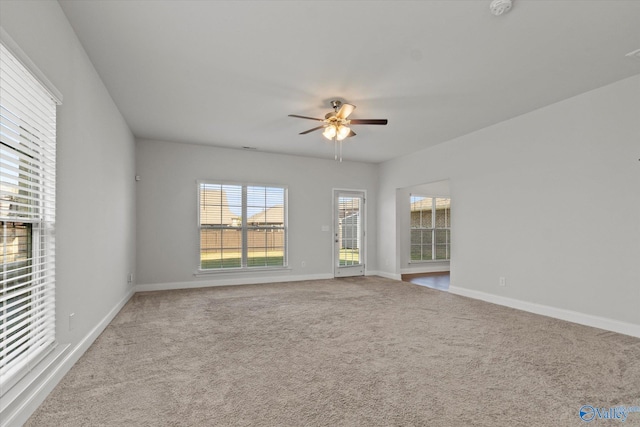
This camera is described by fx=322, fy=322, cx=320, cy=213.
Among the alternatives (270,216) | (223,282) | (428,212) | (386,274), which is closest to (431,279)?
(386,274)

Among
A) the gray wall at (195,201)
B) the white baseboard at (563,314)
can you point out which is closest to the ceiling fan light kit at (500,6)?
the white baseboard at (563,314)

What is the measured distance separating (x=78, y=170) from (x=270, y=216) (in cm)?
421

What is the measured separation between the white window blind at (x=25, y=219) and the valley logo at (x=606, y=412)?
3316 millimetres

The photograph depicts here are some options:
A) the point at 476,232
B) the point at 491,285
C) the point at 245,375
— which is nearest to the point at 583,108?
the point at 476,232

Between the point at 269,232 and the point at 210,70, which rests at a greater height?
the point at 210,70

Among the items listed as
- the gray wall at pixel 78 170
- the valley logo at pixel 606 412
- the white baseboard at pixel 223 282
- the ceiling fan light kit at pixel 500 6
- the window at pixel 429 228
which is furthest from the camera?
the window at pixel 429 228

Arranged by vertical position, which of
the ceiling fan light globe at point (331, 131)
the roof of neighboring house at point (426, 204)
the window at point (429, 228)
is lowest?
the window at point (429, 228)

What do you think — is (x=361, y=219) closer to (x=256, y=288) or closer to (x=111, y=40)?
(x=256, y=288)

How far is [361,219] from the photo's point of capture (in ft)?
25.4

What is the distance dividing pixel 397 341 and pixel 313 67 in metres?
2.88

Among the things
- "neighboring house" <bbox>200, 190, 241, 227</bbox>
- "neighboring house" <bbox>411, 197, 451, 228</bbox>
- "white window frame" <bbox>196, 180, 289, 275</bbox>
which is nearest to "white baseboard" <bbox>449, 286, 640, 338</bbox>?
"neighboring house" <bbox>411, 197, 451, 228</bbox>

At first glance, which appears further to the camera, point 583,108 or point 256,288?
point 256,288

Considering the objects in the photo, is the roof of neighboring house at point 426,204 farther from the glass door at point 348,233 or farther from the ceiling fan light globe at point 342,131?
the ceiling fan light globe at point 342,131

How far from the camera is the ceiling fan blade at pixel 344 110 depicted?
374 centimetres
